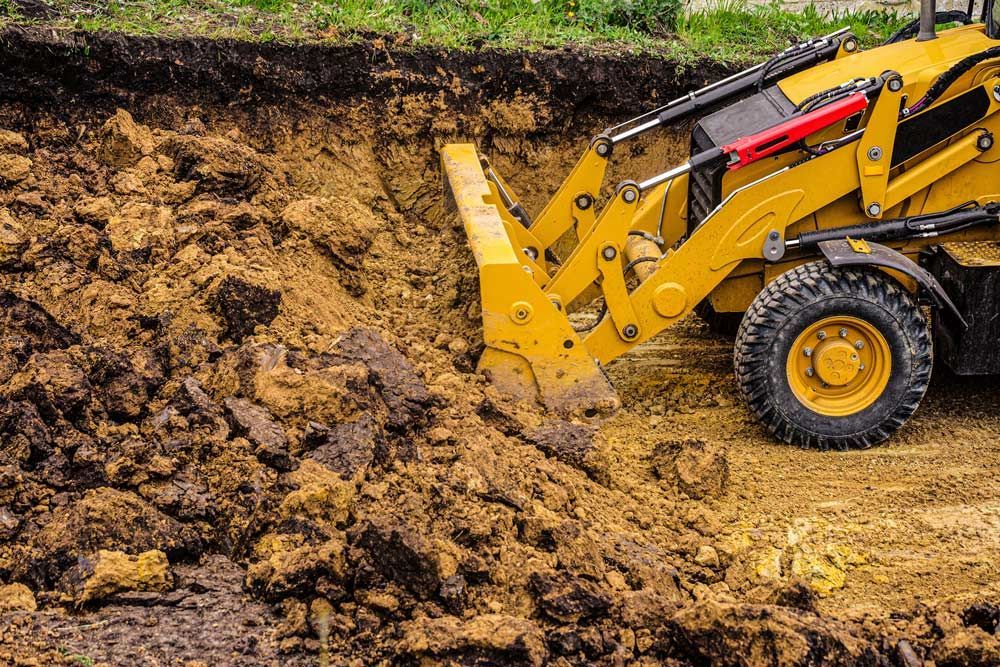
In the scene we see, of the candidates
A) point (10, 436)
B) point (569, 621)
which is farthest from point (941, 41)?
point (10, 436)

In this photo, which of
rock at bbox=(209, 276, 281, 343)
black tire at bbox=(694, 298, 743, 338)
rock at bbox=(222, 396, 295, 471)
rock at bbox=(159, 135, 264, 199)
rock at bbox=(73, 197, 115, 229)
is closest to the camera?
rock at bbox=(222, 396, 295, 471)

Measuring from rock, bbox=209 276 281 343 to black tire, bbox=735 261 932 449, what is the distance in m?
2.29

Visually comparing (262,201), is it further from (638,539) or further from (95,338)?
(638,539)

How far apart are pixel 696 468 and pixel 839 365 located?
36.9 inches

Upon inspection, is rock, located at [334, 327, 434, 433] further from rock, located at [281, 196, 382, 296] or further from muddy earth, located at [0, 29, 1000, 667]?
rock, located at [281, 196, 382, 296]

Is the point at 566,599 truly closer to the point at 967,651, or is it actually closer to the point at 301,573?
the point at 301,573

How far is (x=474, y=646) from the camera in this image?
3.16 meters

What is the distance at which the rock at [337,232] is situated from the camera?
225 inches

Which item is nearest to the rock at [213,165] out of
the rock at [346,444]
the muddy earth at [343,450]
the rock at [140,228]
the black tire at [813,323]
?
the muddy earth at [343,450]

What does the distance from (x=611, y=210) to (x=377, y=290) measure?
148cm

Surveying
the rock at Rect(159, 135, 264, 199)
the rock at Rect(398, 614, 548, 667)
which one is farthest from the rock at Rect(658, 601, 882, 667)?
the rock at Rect(159, 135, 264, 199)

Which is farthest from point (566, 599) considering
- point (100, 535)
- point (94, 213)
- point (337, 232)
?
point (94, 213)

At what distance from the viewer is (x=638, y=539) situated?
4.16 m

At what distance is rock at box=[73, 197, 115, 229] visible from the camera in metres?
5.29
